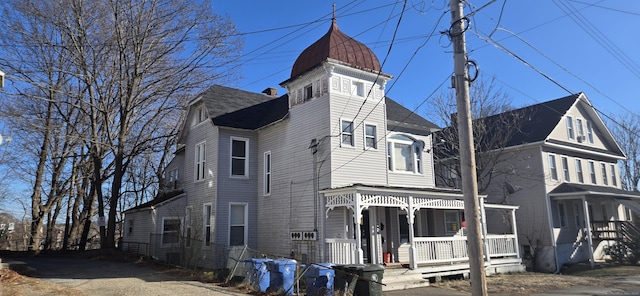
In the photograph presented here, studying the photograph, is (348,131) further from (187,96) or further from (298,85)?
(187,96)

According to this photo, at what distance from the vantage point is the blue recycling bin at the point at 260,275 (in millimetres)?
12688

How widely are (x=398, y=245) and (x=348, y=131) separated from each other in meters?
5.39

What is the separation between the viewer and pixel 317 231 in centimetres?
1638

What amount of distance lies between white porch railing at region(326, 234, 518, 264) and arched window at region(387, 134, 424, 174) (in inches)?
152

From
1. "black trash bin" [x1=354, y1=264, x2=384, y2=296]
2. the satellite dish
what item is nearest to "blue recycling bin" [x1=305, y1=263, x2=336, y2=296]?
"black trash bin" [x1=354, y1=264, x2=384, y2=296]

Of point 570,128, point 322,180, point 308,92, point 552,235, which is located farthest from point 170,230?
point 570,128

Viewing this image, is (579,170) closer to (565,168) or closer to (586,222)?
(565,168)

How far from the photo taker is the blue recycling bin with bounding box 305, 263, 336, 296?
1192 cm

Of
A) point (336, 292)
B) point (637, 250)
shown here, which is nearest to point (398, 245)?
point (336, 292)

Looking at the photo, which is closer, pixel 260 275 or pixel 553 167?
pixel 260 275

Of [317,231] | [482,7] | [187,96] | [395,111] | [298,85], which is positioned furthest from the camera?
[187,96]

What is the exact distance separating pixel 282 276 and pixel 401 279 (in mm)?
4586

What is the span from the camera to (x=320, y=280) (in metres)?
12.0

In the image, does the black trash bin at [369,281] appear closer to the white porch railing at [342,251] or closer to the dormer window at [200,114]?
the white porch railing at [342,251]
